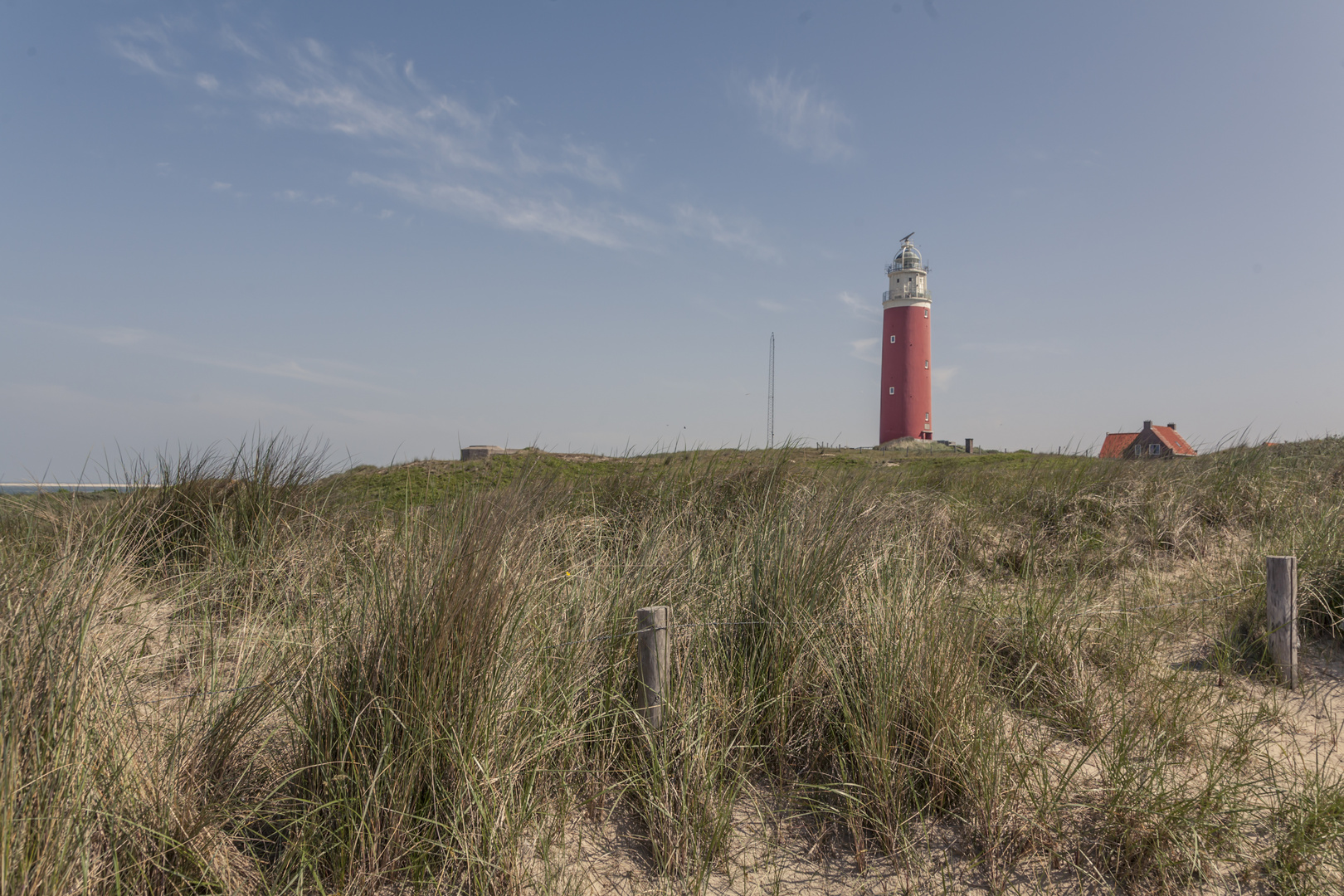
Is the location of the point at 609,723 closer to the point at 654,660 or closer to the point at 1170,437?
the point at 654,660

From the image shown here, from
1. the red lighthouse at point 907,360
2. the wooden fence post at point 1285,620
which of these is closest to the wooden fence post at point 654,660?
the wooden fence post at point 1285,620

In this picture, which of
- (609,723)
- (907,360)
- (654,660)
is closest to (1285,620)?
(654,660)

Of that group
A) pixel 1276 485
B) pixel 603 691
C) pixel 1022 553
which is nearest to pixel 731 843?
pixel 603 691

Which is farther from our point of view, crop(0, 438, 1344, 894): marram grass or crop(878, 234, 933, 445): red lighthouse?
crop(878, 234, 933, 445): red lighthouse

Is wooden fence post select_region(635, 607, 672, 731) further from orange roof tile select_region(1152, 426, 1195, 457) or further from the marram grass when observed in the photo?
orange roof tile select_region(1152, 426, 1195, 457)

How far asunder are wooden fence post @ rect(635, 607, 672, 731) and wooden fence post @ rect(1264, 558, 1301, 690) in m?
3.69

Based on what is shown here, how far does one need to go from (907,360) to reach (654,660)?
1304 inches

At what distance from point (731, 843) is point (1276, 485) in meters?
7.72

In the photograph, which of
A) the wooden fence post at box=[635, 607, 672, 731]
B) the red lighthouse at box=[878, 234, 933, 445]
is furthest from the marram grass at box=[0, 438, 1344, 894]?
the red lighthouse at box=[878, 234, 933, 445]

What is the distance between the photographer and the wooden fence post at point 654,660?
2789mm

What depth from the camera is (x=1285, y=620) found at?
396cm

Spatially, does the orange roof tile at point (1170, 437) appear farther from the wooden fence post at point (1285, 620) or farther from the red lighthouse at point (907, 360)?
the wooden fence post at point (1285, 620)

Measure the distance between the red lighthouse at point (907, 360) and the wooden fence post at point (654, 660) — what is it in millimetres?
31801

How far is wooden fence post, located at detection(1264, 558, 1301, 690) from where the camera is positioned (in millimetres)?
3945
